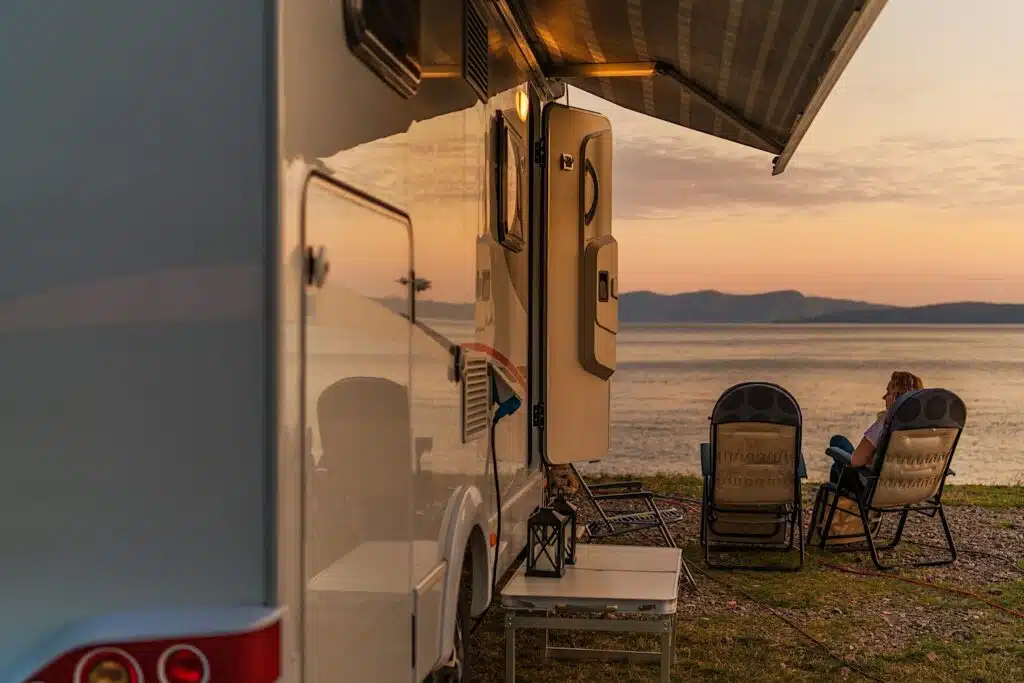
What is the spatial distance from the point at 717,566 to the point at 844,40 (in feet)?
11.4

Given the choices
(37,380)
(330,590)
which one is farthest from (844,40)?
(37,380)

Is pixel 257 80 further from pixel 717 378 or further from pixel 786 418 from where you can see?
pixel 717 378

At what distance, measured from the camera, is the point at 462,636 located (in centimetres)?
367

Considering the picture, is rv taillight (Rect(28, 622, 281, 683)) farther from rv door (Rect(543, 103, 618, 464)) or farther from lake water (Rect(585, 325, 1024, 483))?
lake water (Rect(585, 325, 1024, 483))

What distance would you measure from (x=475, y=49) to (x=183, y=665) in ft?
7.62

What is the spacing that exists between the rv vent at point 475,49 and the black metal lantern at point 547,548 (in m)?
1.54

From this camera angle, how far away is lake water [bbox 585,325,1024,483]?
21.3 meters

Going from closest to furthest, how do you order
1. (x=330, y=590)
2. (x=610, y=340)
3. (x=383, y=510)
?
1. (x=330, y=590)
2. (x=383, y=510)
3. (x=610, y=340)

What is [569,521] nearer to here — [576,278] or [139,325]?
[576,278]

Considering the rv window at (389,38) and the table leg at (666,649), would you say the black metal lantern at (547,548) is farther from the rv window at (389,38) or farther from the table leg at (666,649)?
the rv window at (389,38)

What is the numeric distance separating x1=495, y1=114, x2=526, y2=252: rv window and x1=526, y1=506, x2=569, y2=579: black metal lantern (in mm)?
1051

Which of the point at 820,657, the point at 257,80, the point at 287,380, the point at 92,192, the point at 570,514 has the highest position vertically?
the point at 257,80

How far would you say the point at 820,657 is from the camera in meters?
5.02

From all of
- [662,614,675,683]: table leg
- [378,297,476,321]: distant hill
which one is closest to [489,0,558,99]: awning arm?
[378,297,476,321]: distant hill
